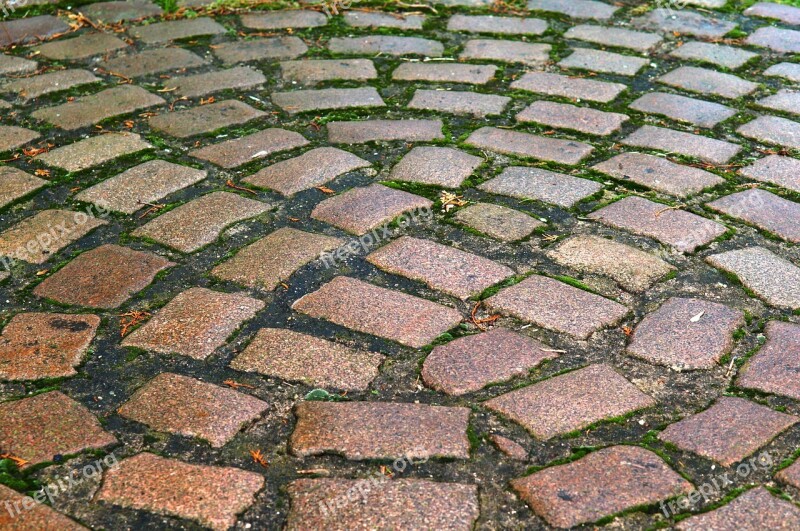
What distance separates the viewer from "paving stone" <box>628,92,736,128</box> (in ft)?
11.0

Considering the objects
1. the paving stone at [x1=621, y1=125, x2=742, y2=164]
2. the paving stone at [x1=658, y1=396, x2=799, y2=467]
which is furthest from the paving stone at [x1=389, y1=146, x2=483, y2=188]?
the paving stone at [x1=658, y1=396, x2=799, y2=467]

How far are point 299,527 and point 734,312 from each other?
4.43ft

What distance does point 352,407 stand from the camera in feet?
6.30

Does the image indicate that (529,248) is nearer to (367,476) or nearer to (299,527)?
(367,476)

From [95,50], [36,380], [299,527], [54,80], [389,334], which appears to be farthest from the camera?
[95,50]

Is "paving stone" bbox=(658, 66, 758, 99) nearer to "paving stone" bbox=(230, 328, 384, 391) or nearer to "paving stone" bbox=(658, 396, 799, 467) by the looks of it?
"paving stone" bbox=(658, 396, 799, 467)

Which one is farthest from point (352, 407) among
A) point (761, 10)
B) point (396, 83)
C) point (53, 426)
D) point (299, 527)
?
point (761, 10)

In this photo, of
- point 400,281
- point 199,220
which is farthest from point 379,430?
point 199,220

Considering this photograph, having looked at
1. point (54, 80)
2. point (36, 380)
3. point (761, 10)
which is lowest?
point (36, 380)

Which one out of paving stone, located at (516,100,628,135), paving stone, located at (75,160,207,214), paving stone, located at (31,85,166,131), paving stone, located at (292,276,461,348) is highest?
paving stone, located at (516,100,628,135)

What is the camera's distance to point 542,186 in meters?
2.88

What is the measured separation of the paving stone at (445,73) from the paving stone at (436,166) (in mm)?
714

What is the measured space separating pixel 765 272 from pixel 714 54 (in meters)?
1.89

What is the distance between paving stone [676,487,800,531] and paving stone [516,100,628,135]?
6.14ft
